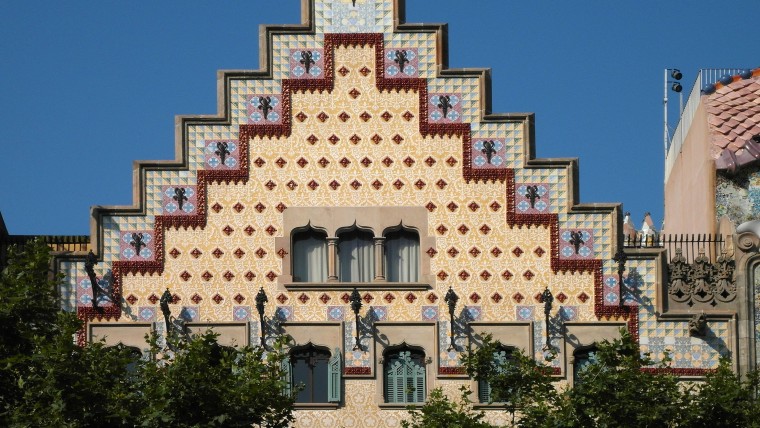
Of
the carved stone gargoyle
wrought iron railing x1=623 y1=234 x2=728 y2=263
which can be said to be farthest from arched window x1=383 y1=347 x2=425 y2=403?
the carved stone gargoyle

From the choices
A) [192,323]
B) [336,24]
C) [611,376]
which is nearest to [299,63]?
[336,24]

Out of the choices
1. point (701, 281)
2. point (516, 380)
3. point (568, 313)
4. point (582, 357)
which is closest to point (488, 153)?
point (568, 313)

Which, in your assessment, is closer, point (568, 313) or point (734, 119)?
point (568, 313)

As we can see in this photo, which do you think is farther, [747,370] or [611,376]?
[747,370]

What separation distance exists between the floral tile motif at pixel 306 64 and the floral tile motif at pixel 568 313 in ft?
22.7

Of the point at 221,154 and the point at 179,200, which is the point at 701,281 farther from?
the point at 179,200

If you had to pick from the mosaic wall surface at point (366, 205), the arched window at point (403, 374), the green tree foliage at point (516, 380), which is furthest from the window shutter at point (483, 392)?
the green tree foliage at point (516, 380)

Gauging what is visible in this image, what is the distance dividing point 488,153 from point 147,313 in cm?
763

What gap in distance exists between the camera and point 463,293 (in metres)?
60.2

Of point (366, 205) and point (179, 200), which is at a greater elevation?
point (179, 200)

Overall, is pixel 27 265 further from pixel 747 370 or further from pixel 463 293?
pixel 747 370

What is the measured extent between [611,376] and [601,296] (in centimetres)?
521

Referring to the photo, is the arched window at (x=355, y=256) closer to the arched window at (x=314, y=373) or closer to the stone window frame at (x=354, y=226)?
the stone window frame at (x=354, y=226)

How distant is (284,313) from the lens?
60156mm
